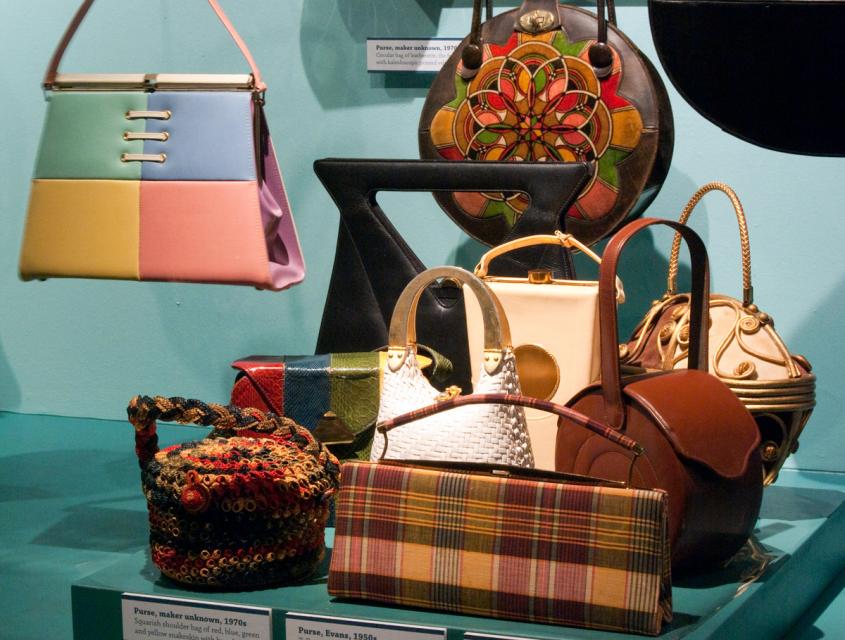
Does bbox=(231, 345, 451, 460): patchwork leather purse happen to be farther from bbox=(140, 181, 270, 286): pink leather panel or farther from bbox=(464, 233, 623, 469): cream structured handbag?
bbox=(140, 181, 270, 286): pink leather panel

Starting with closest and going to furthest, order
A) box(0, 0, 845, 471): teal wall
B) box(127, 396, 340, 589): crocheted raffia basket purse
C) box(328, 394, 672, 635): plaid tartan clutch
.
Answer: box(328, 394, 672, 635): plaid tartan clutch
box(127, 396, 340, 589): crocheted raffia basket purse
box(0, 0, 845, 471): teal wall

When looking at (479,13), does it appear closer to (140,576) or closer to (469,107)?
(469,107)

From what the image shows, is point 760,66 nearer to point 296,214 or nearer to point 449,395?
point 449,395

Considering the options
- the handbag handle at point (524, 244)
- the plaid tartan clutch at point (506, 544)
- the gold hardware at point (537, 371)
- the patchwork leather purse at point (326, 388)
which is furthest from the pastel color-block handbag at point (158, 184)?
the plaid tartan clutch at point (506, 544)

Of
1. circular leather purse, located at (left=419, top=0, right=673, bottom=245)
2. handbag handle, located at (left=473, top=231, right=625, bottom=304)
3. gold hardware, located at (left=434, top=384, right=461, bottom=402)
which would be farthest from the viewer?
circular leather purse, located at (left=419, top=0, right=673, bottom=245)

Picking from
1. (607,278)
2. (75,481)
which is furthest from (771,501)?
(75,481)

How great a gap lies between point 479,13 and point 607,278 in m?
0.86

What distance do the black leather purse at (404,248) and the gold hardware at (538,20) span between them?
30 cm

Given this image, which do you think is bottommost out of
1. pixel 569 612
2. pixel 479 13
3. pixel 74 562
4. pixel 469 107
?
pixel 74 562

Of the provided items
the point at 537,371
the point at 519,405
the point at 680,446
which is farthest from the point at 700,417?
the point at 537,371

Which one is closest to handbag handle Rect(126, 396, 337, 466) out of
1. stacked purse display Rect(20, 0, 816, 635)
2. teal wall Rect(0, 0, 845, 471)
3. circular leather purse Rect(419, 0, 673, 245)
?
stacked purse display Rect(20, 0, 816, 635)

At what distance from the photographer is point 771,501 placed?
1829 mm

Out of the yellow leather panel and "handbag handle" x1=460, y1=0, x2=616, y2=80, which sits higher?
"handbag handle" x1=460, y1=0, x2=616, y2=80

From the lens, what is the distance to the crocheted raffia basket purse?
4.25 ft
